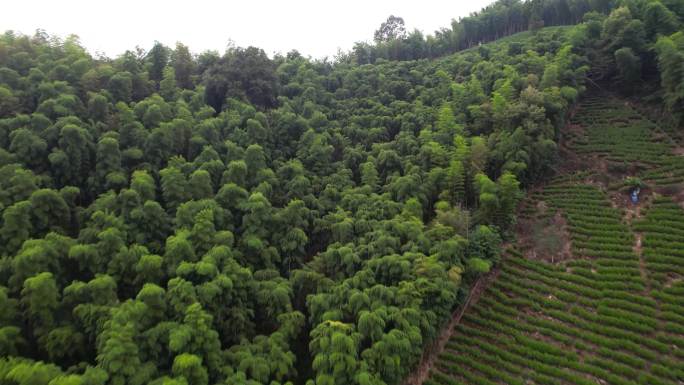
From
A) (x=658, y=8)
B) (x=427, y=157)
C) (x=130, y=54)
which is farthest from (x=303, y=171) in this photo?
(x=658, y=8)

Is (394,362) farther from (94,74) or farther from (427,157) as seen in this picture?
(94,74)

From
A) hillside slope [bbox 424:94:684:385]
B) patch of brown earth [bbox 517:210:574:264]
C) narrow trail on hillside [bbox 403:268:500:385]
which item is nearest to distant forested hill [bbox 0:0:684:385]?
narrow trail on hillside [bbox 403:268:500:385]

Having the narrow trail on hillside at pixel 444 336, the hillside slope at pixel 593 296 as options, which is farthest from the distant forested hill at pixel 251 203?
the hillside slope at pixel 593 296

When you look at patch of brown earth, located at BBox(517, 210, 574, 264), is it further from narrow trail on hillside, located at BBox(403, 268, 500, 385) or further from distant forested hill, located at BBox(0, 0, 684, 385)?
narrow trail on hillside, located at BBox(403, 268, 500, 385)

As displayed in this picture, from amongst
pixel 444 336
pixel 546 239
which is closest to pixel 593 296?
pixel 546 239

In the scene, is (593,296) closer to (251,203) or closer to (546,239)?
(546,239)

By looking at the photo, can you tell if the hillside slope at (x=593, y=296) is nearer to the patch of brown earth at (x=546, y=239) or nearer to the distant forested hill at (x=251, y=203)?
the patch of brown earth at (x=546, y=239)

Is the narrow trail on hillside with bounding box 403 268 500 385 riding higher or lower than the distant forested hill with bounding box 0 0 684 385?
lower
